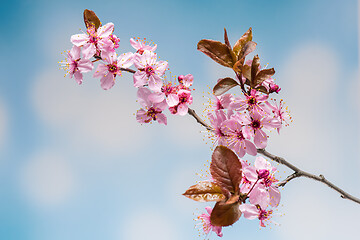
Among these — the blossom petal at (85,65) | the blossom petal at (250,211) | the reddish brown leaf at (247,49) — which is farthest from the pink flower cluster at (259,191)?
the blossom petal at (85,65)

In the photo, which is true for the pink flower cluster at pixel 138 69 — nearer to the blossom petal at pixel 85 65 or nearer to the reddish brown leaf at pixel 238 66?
the blossom petal at pixel 85 65

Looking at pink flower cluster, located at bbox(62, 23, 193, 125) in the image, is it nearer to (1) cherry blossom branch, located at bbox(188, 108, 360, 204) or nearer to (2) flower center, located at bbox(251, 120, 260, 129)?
(1) cherry blossom branch, located at bbox(188, 108, 360, 204)

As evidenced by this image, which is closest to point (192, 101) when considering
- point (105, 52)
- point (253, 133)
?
point (253, 133)

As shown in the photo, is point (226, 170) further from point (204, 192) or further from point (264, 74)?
point (264, 74)

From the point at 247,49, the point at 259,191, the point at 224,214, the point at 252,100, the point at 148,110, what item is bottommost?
the point at 224,214

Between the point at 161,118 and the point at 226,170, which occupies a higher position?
the point at 161,118

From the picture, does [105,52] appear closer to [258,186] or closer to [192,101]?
[192,101]

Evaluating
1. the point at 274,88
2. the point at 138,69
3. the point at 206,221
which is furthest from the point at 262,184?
the point at 138,69
